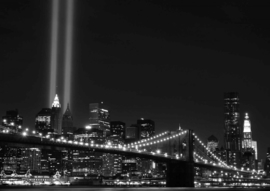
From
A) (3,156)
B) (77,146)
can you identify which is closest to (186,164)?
(77,146)

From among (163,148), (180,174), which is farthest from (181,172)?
(163,148)

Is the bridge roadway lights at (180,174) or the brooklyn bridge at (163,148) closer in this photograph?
the brooklyn bridge at (163,148)

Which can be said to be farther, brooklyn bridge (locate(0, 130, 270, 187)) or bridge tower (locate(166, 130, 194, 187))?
bridge tower (locate(166, 130, 194, 187))

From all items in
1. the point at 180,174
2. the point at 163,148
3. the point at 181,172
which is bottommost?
the point at 180,174

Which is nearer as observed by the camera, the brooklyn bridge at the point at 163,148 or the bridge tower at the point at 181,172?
the brooklyn bridge at the point at 163,148

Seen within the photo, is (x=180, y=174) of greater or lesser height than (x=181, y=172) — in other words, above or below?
below

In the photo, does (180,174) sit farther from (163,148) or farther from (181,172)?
(163,148)

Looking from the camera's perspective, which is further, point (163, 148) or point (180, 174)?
point (163, 148)

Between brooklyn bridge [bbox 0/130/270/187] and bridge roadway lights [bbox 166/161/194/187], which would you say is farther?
bridge roadway lights [bbox 166/161/194/187]
